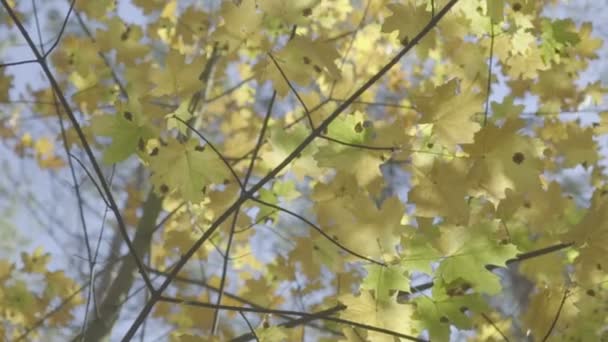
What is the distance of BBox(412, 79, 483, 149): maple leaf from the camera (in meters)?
1.18

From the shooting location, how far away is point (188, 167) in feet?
4.00

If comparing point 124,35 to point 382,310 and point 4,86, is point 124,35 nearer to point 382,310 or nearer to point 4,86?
point 4,86

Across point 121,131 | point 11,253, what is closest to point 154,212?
point 121,131

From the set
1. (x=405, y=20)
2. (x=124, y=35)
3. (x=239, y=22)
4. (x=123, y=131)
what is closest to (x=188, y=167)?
(x=123, y=131)

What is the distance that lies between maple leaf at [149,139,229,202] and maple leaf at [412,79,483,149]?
425 mm

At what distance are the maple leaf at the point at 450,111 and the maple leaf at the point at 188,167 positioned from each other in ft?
1.40

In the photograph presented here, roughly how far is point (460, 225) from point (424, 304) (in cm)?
18

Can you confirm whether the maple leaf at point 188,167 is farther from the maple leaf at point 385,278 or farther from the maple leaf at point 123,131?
the maple leaf at point 385,278

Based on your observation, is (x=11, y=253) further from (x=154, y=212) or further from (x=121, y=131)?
(x=121, y=131)

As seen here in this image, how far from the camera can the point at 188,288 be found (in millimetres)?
3129

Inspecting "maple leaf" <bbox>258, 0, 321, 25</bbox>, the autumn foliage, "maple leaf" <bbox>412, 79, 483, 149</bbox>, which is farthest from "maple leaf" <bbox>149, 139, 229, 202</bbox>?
"maple leaf" <bbox>412, 79, 483, 149</bbox>

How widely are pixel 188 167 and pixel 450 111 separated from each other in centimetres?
54

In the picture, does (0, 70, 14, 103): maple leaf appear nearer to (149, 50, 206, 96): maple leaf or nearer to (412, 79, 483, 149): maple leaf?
(149, 50, 206, 96): maple leaf

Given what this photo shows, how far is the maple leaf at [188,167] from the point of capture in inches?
47.5
